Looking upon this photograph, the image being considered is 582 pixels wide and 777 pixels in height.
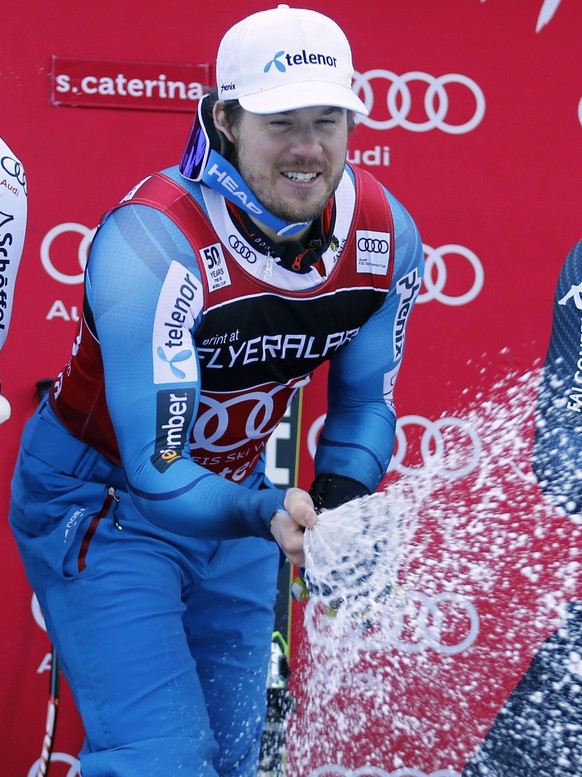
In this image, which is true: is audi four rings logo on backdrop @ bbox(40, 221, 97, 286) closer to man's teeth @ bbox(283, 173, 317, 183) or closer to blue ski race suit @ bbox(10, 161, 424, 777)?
blue ski race suit @ bbox(10, 161, 424, 777)

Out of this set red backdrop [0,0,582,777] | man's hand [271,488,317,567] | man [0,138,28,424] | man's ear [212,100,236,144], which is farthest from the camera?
red backdrop [0,0,582,777]

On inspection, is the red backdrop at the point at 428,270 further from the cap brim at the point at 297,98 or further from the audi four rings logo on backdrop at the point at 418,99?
the cap brim at the point at 297,98

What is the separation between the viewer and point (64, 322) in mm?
3451

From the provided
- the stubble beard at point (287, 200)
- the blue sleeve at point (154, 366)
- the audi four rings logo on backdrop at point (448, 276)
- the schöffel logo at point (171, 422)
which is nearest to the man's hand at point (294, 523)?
the blue sleeve at point (154, 366)

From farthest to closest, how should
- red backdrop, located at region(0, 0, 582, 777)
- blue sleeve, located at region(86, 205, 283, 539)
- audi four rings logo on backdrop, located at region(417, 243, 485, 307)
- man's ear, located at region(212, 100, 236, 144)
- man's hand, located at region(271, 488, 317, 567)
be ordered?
audi four rings logo on backdrop, located at region(417, 243, 485, 307) → red backdrop, located at region(0, 0, 582, 777) → man's ear, located at region(212, 100, 236, 144) → blue sleeve, located at region(86, 205, 283, 539) → man's hand, located at region(271, 488, 317, 567)

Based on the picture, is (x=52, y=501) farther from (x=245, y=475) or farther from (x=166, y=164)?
(x=166, y=164)

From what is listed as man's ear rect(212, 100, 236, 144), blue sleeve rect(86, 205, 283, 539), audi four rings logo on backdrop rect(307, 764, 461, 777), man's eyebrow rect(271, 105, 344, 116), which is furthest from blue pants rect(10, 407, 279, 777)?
audi four rings logo on backdrop rect(307, 764, 461, 777)

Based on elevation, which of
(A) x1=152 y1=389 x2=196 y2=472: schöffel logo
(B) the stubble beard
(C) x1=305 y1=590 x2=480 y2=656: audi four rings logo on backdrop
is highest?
(B) the stubble beard

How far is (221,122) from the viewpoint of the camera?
2316 millimetres

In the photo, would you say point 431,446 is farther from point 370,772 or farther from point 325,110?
point 325,110

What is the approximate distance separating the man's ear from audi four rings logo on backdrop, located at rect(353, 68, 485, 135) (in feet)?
4.11

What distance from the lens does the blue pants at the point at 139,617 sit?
2.20 meters

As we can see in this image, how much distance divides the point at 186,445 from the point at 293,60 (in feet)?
2.49

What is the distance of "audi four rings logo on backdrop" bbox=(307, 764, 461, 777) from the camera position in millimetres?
3674
